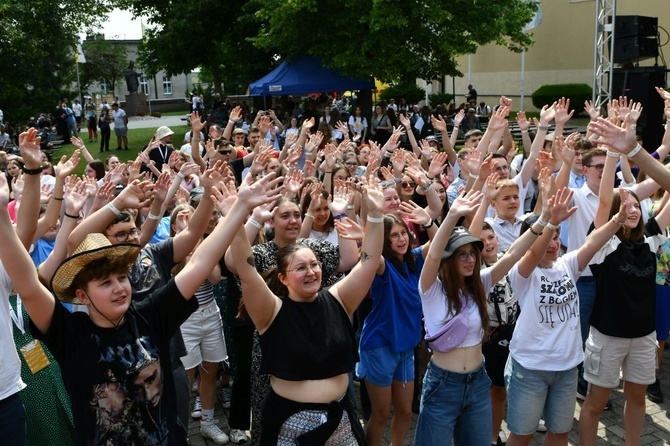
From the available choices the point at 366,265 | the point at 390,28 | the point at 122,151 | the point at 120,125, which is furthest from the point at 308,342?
the point at 122,151

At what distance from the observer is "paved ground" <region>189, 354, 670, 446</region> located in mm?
4801

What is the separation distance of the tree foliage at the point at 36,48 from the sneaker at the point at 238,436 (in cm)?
1903

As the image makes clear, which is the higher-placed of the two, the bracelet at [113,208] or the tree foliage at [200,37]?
the tree foliage at [200,37]

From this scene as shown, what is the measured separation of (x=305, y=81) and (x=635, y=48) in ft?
33.1

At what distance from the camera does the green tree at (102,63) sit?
5819 cm

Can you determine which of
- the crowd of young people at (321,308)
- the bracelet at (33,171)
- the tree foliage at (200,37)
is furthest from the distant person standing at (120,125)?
the bracelet at (33,171)

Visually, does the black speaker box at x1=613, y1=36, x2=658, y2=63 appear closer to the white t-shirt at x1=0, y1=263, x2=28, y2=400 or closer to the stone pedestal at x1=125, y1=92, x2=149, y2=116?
the white t-shirt at x1=0, y1=263, x2=28, y2=400

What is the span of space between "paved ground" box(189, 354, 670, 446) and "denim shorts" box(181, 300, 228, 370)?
0.68 meters

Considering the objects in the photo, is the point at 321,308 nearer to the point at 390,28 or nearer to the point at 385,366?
the point at 385,366

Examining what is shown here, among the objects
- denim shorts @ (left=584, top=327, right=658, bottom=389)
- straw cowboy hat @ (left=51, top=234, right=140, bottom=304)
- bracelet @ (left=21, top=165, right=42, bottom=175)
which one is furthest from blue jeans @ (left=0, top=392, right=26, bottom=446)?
denim shorts @ (left=584, top=327, right=658, bottom=389)

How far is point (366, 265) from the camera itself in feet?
11.7

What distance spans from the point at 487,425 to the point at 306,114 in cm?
1856

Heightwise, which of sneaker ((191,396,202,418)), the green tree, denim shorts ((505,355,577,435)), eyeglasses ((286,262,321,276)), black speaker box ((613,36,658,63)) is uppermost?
the green tree

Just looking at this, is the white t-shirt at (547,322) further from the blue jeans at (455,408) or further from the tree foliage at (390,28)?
the tree foliage at (390,28)
